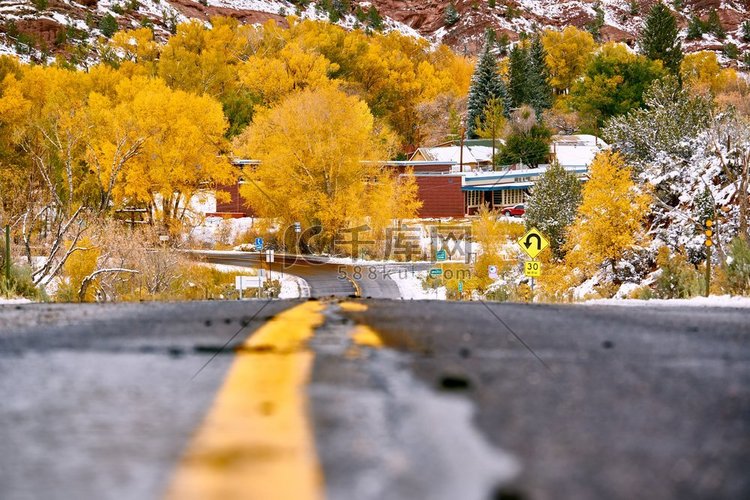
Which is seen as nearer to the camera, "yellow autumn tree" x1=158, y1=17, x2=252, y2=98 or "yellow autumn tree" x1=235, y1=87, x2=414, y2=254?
"yellow autumn tree" x1=235, y1=87, x2=414, y2=254

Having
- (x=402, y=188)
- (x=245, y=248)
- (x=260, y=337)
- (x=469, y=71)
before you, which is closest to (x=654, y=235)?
(x=402, y=188)

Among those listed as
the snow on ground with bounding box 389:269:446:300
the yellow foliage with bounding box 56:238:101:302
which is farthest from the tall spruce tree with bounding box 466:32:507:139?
the yellow foliage with bounding box 56:238:101:302

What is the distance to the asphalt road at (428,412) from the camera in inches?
59.2

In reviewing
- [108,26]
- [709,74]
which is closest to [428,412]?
[709,74]

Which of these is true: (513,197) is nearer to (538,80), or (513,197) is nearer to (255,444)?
(538,80)

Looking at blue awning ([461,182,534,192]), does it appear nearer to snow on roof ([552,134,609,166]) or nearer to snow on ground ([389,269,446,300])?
snow on roof ([552,134,609,166])

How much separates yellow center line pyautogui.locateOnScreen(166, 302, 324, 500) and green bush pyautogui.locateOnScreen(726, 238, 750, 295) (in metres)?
10.7

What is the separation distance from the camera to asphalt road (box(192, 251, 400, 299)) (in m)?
41.3

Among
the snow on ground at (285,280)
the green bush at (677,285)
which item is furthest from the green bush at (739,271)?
the snow on ground at (285,280)

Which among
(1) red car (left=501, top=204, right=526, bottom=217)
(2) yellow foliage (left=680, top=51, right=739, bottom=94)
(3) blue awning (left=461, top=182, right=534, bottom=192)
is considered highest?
(2) yellow foliage (left=680, top=51, right=739, bottom=94)

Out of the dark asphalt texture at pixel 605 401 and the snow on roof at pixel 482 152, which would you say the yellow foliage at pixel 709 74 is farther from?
the dark asphalt texture at pixel 605 401

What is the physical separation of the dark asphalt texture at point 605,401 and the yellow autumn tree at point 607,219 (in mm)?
34007

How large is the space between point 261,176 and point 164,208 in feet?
23.2

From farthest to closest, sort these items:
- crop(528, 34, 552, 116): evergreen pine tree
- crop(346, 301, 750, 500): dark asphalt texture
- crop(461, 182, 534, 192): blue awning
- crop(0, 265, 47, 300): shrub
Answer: crop(528, 34, 552, 116): evergreen pine tree < crop(461, 182, 534, 192): blue awning < crop(0, 265, 47, 300): shrub < crop(346, 301, 750, 500): dark asphalt texture
